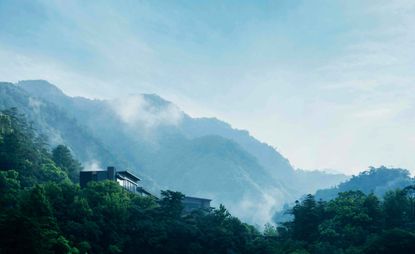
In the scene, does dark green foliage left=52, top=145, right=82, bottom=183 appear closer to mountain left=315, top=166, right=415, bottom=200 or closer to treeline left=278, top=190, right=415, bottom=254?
treeline left=278, top=190, right=415, bottom=254

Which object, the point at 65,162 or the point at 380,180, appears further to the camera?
the point at 380,180

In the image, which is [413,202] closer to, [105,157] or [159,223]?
[159,223]

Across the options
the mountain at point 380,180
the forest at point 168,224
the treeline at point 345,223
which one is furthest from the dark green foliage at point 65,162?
the mountain at point 380,180

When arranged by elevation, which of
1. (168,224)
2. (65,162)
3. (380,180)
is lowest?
(168,224)

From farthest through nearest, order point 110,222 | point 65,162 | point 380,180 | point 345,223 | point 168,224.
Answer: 1. point 380,180
2. point 65,162
3. point 345,223
4. point 168,224
5. point 110,222

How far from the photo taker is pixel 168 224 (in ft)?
164

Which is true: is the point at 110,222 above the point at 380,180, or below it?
below

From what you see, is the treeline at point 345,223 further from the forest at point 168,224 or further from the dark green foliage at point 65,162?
the dark green foliage at point 65,162

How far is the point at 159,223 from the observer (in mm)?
50125

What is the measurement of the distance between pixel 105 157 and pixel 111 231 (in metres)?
129

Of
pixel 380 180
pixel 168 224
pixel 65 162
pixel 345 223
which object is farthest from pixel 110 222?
pixel 380 180

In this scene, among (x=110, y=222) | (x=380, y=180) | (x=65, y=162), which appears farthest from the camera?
(x=380, y=180)

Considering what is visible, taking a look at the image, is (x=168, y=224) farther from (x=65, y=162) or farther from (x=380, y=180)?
(x=380, y=180)

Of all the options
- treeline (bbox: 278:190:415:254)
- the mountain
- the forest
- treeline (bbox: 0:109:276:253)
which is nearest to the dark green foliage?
the forest
